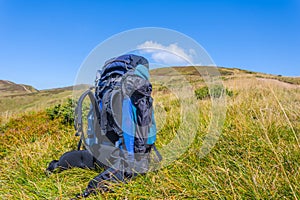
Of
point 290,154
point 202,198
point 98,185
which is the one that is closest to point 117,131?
point 98,185

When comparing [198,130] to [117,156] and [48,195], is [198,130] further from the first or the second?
[48,195]

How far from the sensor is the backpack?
114 inches

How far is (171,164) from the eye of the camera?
3066 mm

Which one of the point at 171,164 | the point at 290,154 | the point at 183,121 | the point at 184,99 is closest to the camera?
the point at 290,154

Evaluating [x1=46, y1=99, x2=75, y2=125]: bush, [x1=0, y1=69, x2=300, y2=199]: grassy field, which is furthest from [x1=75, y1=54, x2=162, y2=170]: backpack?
[x1=46, y1=99, x2=75, y2=125]: bush

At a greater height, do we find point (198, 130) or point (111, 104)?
point (111, 104)

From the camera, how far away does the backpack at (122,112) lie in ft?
9.52

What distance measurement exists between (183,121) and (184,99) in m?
0.74

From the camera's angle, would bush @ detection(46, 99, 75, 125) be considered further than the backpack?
Yes

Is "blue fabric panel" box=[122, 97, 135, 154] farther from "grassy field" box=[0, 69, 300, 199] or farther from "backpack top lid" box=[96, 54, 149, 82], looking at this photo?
"backpack top lid" box=[96, 54, 149, 82]

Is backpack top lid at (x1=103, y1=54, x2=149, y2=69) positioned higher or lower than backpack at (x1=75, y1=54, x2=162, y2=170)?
higher

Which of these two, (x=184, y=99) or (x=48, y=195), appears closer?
(x=48, y=195)

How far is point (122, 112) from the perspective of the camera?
292 cm

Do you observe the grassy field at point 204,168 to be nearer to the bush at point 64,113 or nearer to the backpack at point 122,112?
the backpack at point 122,112
